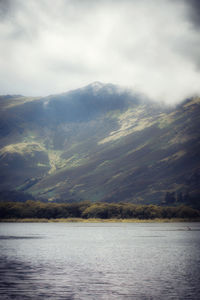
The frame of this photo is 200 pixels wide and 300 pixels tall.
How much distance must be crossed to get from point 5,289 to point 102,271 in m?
24.2

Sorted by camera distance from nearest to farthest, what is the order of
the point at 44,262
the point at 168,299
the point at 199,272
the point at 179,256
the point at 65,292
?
the point at 168,299 → the point at 65,292 → the point at 199,272 → the point at 44,262 → the point at 179,256

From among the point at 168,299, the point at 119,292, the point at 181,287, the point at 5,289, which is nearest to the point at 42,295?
the point at 5,289

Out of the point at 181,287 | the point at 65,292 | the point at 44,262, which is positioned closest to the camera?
the point at 65,292

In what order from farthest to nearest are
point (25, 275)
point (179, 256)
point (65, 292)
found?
point (179, 256), point (25, 275), point (65, 292)

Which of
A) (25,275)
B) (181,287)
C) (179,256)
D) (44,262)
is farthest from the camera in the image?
(179,256)

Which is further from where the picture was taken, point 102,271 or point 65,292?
point 102,271

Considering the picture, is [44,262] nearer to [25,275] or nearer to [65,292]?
[25,275]

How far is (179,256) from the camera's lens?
337 ft

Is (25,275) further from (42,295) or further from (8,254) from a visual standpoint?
(8,254)

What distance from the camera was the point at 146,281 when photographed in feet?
210

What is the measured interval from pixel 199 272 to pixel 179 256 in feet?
93.5

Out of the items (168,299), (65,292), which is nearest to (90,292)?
(65,292)

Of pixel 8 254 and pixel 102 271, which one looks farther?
pixel 8 254

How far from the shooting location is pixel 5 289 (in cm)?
5622
